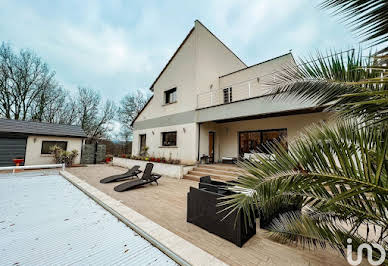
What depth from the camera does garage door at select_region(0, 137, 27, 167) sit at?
34.4 ft

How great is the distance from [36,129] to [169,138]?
1128cm

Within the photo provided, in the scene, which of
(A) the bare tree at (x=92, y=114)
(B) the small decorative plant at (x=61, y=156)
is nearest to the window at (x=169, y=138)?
(B) the small decorative plant at (x=61, y=156)

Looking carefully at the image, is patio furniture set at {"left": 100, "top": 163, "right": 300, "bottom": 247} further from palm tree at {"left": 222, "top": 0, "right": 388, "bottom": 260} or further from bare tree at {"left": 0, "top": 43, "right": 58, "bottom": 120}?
bare tree at {"left": 0, "top": 43, "right": 58, "bottom": 120}

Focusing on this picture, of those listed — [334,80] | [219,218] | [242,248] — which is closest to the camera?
[334,80]

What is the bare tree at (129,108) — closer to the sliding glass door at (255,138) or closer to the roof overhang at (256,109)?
the roof overhang at (256,109)

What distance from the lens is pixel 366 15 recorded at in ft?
3.57

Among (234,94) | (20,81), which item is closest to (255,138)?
(234,94)

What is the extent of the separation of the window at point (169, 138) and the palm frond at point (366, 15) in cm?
959

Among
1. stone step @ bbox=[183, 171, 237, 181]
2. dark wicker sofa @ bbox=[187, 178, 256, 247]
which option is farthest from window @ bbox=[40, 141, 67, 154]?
dark wicker sofa @ bbox=[187, 178, 256, 247]

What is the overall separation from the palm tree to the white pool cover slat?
190cm

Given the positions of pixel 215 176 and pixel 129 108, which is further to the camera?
pixel 129 108

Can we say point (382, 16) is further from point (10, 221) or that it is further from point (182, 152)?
point (182, 152)

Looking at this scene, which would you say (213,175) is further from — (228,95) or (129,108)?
(129,108)

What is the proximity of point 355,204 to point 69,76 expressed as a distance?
27139 millimetres
